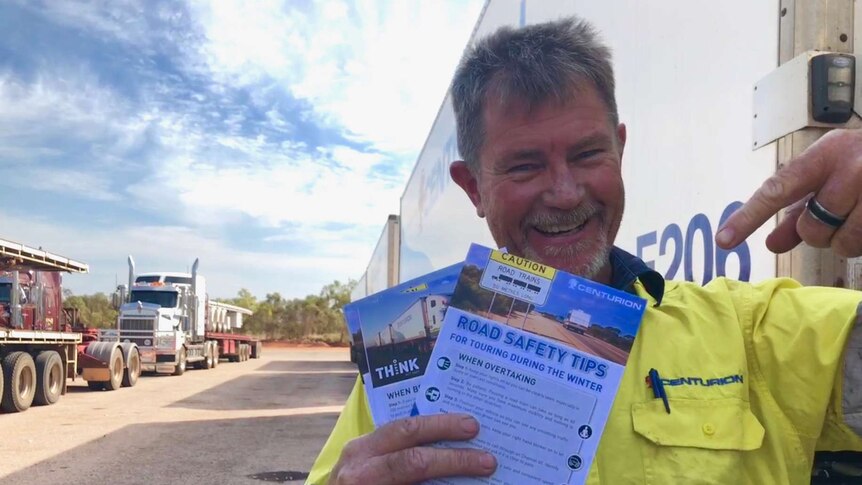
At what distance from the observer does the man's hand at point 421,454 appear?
1.13 metres

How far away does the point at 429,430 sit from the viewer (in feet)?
3.74

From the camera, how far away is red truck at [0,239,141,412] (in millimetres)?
11023

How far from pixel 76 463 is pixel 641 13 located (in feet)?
22.6

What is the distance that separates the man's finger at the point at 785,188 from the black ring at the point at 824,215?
0.03 metres

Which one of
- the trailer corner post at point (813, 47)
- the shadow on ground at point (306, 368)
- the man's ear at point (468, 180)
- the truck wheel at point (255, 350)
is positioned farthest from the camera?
the truck wheel at point (255, 350)

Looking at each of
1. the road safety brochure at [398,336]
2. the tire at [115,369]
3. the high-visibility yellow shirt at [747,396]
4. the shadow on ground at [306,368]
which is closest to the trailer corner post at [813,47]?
the high-visibility yellow shirt at [747,396]

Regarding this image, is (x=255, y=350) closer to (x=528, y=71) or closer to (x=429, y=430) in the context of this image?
(x=528, y=71)

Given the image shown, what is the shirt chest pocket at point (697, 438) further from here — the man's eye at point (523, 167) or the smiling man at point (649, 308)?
the man's eye at point (523, 167)

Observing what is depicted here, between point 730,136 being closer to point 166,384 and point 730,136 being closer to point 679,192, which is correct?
point 679,192

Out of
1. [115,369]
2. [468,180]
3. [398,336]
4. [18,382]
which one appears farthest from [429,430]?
[115,369]

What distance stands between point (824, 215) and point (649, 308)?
1.43ft

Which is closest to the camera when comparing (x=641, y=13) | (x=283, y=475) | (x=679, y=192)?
(x=679, y=192)

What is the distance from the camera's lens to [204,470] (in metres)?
6.71

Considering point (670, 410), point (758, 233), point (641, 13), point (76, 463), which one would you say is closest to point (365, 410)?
point (670, 410)
